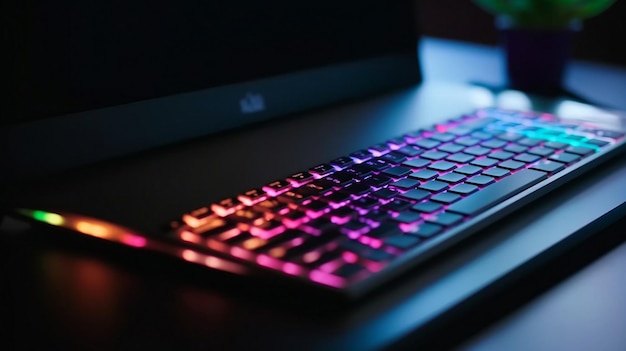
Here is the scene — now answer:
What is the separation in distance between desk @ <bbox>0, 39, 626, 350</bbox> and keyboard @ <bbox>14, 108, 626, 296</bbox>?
2 centimetres

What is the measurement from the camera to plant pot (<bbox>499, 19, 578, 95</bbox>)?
932 mm

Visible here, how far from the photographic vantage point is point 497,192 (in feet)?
1.60

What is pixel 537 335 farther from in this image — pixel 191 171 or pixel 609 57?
pixel 609 57

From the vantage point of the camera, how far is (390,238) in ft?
1.34

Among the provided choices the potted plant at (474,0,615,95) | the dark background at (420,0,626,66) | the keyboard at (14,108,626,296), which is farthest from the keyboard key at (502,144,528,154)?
the dark background at (420,0,626,66)

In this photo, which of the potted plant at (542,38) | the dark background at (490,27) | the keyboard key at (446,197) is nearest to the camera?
the keyboard key at (446,197)

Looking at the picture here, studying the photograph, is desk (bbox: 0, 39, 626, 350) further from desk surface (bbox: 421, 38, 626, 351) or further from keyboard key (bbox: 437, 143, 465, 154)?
keyboard key (bbox: 437, 143, 465, 154)

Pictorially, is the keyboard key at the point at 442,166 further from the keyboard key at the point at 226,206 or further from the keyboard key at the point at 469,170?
the keyboard key at the point at 226,206

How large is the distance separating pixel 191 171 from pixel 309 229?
18cm

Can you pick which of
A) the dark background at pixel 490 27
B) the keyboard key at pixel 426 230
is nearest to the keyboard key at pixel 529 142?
the keyboard key at pixel 426 230

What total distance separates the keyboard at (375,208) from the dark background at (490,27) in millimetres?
632

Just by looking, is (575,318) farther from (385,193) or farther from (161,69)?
(161,69)

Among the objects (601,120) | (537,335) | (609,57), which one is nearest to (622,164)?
(601,120)

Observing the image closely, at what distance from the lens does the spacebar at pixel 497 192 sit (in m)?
0.46
